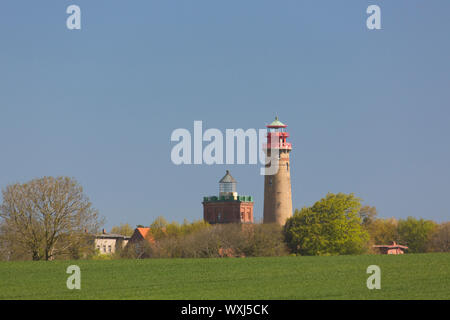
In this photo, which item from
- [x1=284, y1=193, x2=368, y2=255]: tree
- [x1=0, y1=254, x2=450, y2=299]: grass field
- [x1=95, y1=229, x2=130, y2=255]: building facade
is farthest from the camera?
[x1=95, y1=229, x2=130, y2=255]: building facade

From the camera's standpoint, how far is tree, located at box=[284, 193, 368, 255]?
93.6 metres

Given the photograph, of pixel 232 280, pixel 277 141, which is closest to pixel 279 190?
pixel 277 141

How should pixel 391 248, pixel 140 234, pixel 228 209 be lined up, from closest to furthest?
pixel 391 248 → pixel 228 209 → pixel 140 234

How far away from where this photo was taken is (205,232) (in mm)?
101375

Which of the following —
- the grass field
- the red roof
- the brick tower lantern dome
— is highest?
the brick tower lantern dome

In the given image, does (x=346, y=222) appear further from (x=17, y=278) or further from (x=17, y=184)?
(x=17, y=278)

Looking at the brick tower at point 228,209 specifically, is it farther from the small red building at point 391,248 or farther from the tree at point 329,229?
the tree at point 329,229

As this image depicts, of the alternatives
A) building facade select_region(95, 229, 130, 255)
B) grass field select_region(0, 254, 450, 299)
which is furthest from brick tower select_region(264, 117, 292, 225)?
building facade select_region(95, 229, 130, 255)

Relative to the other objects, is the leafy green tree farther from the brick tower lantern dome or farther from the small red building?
the brick tower lantern dome

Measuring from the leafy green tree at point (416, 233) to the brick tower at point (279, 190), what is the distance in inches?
1075

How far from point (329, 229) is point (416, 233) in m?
35.2

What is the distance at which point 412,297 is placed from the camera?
32469mm

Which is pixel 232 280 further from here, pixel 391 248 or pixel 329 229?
pixel 391 248

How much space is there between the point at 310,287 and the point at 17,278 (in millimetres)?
17852
